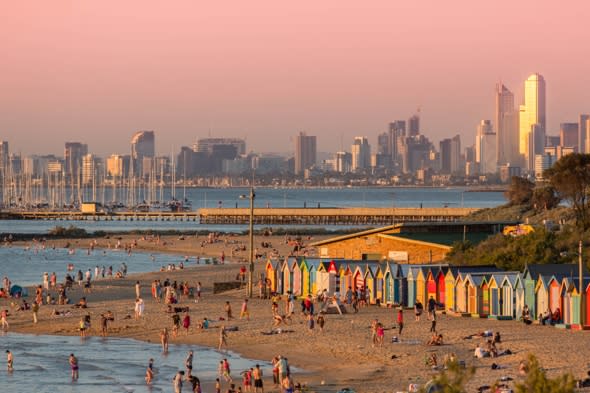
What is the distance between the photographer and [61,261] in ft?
263

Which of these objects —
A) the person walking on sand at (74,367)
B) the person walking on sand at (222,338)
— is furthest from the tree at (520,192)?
the person walking on sand at (74,367)

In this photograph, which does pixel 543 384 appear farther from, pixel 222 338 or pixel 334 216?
pixel 334 216

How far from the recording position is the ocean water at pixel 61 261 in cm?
6975

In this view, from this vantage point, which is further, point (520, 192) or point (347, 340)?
point (520, 192)

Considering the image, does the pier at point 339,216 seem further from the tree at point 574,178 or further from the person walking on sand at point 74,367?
the person walking on sand at point 74,367

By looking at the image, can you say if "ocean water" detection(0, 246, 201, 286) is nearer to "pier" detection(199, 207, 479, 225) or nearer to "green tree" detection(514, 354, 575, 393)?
"pier" detection(199, 207, 479, 225)

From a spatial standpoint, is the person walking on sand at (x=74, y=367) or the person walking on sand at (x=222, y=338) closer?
the person walking on sand at (x=74, y=367)

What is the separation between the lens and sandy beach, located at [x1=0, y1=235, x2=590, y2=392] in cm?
3008

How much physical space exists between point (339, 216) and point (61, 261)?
54.0 metres

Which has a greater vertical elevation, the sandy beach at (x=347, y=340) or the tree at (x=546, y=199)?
the tree at (x=546, y=199)

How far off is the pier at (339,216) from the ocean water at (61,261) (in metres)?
40.9

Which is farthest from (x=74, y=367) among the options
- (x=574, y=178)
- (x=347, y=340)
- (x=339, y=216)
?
(x=339, y=216)

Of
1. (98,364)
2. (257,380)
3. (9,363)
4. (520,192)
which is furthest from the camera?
(520,192)

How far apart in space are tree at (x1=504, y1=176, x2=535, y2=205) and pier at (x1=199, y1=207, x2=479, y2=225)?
17678 mm
